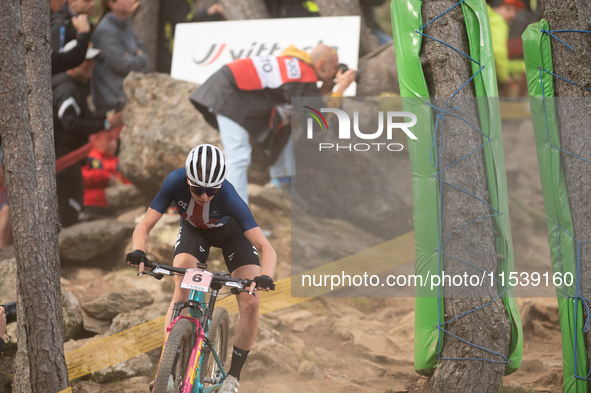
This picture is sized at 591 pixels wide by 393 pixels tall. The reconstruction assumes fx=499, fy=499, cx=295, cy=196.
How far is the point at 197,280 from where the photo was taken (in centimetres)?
330

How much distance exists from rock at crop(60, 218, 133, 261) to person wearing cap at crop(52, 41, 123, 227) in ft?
1.55

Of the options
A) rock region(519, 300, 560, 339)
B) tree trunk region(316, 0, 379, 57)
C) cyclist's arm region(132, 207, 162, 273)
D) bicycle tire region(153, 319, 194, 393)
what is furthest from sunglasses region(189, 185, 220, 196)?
tree trunk region(316, 0, 379, 57)

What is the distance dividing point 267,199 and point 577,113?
13.7ft

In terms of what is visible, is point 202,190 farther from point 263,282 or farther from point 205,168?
point 263,282

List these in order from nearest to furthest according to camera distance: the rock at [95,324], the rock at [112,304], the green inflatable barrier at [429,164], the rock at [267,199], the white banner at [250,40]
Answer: the green inflatable barrier at [429,164] → the rock at [95,324] → the rock at [112,304] → the white banner at [250,40] → the rock at [267,199]

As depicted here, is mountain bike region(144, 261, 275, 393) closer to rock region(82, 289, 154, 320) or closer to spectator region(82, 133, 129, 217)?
rock region(82, 289, 154, 320)

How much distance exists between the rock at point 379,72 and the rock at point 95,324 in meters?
4.94

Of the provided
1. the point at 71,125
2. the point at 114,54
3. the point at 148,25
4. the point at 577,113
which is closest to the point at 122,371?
the point at 71,125

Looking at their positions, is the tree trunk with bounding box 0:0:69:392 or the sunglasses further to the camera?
the sunglasses

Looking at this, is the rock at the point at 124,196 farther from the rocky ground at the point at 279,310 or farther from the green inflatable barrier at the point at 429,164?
the green inflatable barrier at the point at 429,164

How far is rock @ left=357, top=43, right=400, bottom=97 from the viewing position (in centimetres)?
787

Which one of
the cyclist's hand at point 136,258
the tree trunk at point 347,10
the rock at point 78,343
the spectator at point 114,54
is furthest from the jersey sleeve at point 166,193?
the tree trunk at point 347,10

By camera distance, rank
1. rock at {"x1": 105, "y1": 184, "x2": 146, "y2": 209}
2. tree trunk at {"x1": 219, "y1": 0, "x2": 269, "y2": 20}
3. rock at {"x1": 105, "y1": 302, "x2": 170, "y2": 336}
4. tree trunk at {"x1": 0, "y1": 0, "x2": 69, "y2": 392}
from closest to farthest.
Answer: tree trunk at {"x1": 0, "y1": 0, "x2": 69, "y2": 392} → rock at {"x1": 105, "y1": 302, "x2": 170, "y2": 336} → rock at {"x1": 105, "y1": 184, "x2": 146, "y2": 209} → tree trunk at {"x1": 219, "y1": 0, "x2": 269, "y2": 20}

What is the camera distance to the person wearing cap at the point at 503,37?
9297 mm
